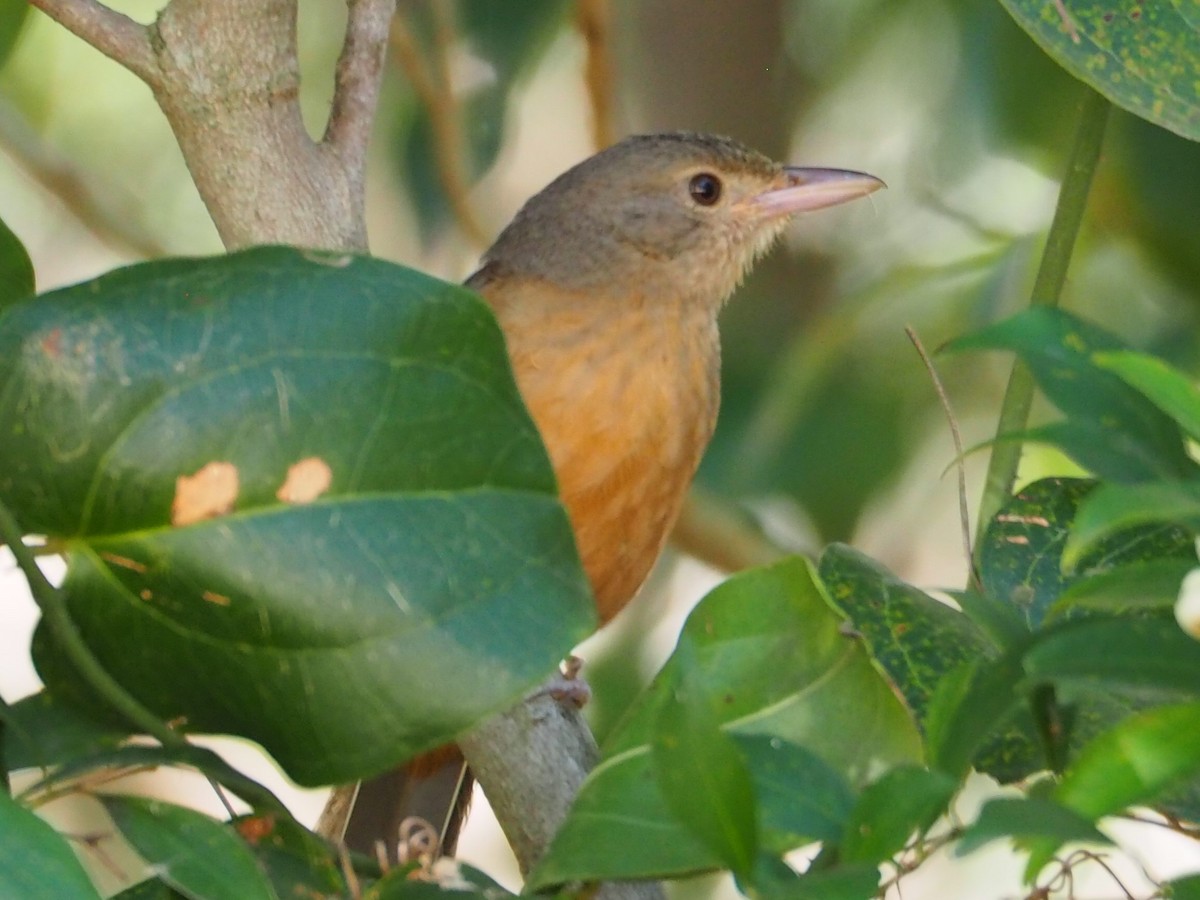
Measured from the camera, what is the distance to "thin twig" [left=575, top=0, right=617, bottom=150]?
2.88 m

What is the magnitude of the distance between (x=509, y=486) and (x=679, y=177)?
167cm

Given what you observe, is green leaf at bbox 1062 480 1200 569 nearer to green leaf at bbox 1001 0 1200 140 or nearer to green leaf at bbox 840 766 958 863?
green leaf at bbox 840 766 958 863

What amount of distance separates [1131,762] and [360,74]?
114cm

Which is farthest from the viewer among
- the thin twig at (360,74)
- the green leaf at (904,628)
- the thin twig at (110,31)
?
the thin twig at (360,74)

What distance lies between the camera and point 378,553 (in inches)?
36.5

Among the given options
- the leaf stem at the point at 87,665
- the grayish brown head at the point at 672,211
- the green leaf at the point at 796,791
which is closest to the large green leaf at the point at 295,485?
the leaf stem at the point at 87,665

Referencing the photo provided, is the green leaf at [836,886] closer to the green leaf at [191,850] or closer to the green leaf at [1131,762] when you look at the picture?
the green leaf at [1131,762]

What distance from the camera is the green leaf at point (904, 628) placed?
3.61ft

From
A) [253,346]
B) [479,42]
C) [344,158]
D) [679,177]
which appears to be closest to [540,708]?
[344,158]

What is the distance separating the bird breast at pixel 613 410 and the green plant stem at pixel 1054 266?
1.51ft

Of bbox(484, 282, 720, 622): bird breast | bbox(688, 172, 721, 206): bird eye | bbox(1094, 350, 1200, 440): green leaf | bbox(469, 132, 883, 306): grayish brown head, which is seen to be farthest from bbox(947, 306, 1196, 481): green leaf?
bbox(688, 172, 721, 206): bird eye

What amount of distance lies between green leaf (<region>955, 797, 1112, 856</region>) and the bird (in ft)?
3.93

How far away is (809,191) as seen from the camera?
2504 millimetres

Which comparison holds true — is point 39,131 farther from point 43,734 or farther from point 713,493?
point 43,734
